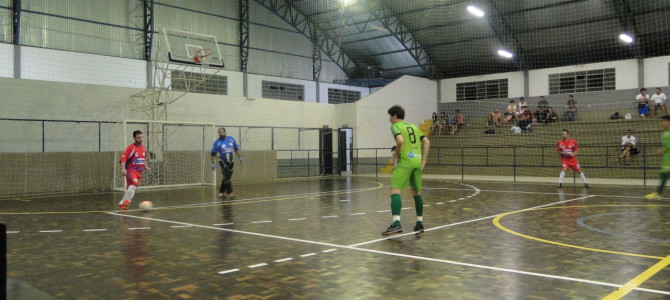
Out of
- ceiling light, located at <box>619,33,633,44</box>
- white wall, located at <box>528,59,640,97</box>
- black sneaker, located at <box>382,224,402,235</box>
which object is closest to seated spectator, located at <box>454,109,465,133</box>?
white wall, located at <box>528,59,640,97</box>

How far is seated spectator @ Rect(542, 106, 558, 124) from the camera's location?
28.1 meters

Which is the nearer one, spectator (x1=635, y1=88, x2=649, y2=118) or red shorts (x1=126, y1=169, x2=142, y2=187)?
red shorts (x1=126, y1=169, x2=142, y2=187)

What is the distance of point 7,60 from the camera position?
22672 millimetres

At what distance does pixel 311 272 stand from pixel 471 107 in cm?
2983

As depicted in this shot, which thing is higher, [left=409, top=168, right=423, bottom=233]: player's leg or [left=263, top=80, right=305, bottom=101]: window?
[left=263, top=80, right=305, bottom=101]: window

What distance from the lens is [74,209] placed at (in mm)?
12438

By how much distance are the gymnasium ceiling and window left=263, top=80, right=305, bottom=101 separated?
14.8ft

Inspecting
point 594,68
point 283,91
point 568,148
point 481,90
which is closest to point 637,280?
point 568,148

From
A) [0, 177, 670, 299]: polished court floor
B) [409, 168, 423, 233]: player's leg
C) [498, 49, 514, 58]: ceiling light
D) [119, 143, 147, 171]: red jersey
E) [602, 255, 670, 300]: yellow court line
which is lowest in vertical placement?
[0, 177, 670, 299]: polished court floor

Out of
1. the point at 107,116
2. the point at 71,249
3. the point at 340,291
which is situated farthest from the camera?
the point at 107,116

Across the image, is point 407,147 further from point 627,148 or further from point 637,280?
point 627,148

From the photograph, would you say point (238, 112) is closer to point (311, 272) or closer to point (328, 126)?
point (328, 126)

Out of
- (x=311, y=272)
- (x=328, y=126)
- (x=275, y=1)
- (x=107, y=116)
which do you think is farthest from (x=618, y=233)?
(x=275, y=1)

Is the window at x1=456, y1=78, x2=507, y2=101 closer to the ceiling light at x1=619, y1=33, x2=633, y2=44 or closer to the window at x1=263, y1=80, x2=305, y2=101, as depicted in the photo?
the ceiling light at x1=619, y1=33, x2=633, y2=44
